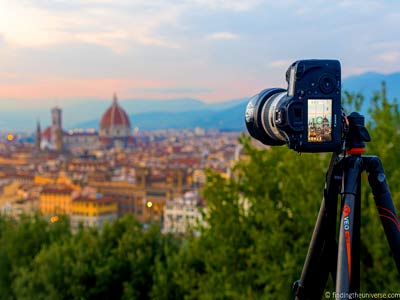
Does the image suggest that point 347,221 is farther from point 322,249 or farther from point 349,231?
point 322,249

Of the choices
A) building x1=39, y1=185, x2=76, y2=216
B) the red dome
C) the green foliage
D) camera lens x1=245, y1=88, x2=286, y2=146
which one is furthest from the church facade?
camera lens x1=245, y1=88, x2=286, y2=146

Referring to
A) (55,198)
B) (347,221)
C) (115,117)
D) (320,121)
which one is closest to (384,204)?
(347,221)

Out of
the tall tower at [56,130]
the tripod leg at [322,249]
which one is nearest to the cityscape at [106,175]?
the tall tower at [56,130]

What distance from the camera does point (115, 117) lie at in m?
101

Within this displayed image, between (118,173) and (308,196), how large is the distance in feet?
204

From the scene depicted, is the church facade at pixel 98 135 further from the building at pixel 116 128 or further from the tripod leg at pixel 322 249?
the tripod leg at pixel 322 249

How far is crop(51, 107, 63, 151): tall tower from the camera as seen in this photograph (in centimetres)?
9579

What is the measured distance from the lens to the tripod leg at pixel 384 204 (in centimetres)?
142

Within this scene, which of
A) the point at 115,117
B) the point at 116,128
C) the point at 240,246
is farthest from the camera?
the point at 116,128

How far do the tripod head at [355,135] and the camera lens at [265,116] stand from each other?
14cm

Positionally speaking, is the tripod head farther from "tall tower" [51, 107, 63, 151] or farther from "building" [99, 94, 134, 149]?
"building" [99, 94, 134, 149]

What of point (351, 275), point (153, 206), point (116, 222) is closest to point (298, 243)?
point (116, 222)

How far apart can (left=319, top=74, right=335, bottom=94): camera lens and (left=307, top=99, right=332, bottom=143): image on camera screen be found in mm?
21

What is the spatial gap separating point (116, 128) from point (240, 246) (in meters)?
96.0
